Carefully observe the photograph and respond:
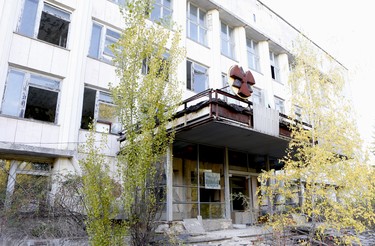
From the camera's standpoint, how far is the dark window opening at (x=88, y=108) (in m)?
11.6

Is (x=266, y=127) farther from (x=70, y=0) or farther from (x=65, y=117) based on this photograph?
(x=70, y=0)

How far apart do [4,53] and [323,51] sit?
36.0 feet

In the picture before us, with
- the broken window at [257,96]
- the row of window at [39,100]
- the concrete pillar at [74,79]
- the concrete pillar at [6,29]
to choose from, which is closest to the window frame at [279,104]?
the broken window at [257,96]

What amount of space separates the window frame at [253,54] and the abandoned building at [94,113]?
552 cm

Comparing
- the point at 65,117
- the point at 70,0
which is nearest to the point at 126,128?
the point at 65,117

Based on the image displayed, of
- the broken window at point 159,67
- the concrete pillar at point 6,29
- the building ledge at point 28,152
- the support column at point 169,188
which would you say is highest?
the concrete pillar at point 6,29

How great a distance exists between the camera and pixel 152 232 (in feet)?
21.7

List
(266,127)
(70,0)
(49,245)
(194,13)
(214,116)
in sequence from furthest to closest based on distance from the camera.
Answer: (194,13)
(70,0)
(266,127)
(214,116)
(49,245)

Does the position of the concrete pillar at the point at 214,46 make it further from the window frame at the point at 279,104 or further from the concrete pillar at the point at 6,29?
the concrete pillar at the point at 6,29

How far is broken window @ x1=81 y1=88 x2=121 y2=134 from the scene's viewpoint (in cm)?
1173

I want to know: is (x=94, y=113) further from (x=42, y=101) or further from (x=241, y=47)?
(x=241, y=47)

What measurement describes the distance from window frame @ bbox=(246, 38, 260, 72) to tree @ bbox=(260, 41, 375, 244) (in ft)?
34.3

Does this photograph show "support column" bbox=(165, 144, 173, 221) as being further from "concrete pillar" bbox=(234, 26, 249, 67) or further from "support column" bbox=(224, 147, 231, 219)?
"concrete pillar" bbox=(234, 26, 249, 67)

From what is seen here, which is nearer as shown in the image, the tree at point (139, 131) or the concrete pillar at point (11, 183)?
the tree at point (139, 131)
